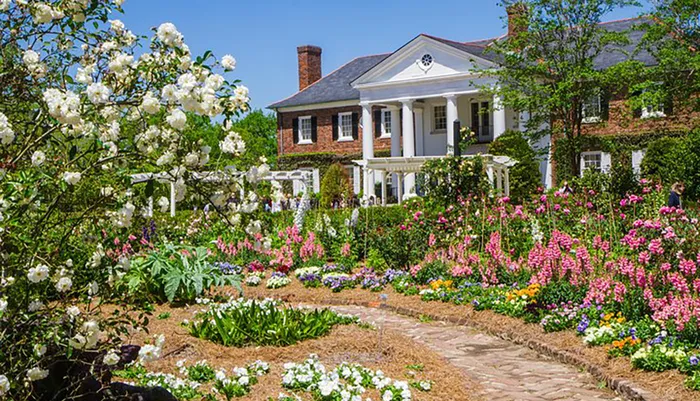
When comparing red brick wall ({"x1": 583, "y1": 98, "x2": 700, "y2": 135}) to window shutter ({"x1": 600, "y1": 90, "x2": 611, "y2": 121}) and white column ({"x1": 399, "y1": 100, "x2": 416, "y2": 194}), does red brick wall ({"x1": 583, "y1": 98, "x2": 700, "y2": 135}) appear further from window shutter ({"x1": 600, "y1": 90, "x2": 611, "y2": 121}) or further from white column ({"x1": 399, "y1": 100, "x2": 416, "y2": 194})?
white column ({"x1": 399, "y1": 100, "x2": 416, "y2": 194})

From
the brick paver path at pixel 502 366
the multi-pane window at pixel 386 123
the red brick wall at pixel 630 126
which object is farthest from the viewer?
the multi-pane window at pixel 386 123

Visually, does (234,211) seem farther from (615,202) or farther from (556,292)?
(615,202)

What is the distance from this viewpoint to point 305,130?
42.0 meters

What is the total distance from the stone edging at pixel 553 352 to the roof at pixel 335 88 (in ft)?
98.9

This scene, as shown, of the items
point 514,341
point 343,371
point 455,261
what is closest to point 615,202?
point 455,261

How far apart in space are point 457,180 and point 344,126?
83.4ft

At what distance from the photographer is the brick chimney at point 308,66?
4384 centimetres

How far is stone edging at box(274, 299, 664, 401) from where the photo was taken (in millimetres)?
6012

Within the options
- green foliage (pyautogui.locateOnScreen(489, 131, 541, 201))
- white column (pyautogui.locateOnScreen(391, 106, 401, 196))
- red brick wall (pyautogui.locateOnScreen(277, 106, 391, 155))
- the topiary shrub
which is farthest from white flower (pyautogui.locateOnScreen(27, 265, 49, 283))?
red brick wall (pyautogui.locateOnScreen(277, 106, 391, 155))

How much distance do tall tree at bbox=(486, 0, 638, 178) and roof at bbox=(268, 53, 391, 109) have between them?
15165mm

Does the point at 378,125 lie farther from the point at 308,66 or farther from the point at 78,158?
the point at 78,158

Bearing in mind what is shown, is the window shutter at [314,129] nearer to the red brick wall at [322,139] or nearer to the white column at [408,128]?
the red brick wall at [322,139]

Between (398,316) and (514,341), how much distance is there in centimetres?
202

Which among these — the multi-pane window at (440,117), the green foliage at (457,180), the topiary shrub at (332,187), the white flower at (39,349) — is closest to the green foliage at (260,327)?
the white flower at (39,349)
